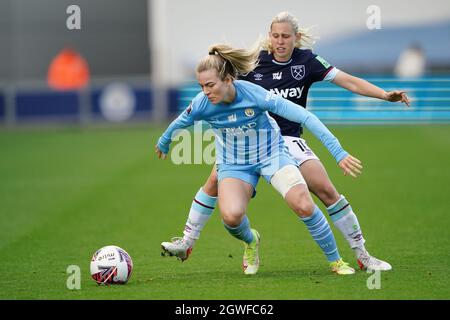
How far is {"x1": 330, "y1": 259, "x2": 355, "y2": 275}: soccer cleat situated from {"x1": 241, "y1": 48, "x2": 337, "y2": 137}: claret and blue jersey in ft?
3.80

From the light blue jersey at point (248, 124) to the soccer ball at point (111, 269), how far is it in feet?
3.35

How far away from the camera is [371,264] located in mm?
8219

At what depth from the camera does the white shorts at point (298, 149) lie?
8.24m

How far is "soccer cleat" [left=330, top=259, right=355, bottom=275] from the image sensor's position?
8.00 metres

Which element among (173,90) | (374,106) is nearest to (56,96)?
(173,90)

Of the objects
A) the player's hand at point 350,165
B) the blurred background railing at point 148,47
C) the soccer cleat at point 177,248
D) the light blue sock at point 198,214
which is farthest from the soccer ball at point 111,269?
the blurred background railing at point 148,47

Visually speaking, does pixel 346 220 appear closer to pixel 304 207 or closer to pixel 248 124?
pixel 304 207

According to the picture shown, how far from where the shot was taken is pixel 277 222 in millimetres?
11867

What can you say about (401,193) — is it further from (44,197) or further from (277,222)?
(44,197)

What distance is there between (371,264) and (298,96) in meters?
1.53

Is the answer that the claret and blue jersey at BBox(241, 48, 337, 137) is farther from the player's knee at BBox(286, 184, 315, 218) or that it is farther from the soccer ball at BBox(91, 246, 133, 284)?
the soccer ball at BBox(91, 246, 133, 284)

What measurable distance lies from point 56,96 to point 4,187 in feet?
41.2

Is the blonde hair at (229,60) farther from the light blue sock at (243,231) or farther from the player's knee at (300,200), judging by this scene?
the light blue sock at (243,231)

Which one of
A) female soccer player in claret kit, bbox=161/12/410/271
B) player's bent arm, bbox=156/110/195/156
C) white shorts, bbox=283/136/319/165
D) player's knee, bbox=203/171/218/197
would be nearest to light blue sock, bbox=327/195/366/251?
female soccer player in claret kit, bbox=161/12/410/271
